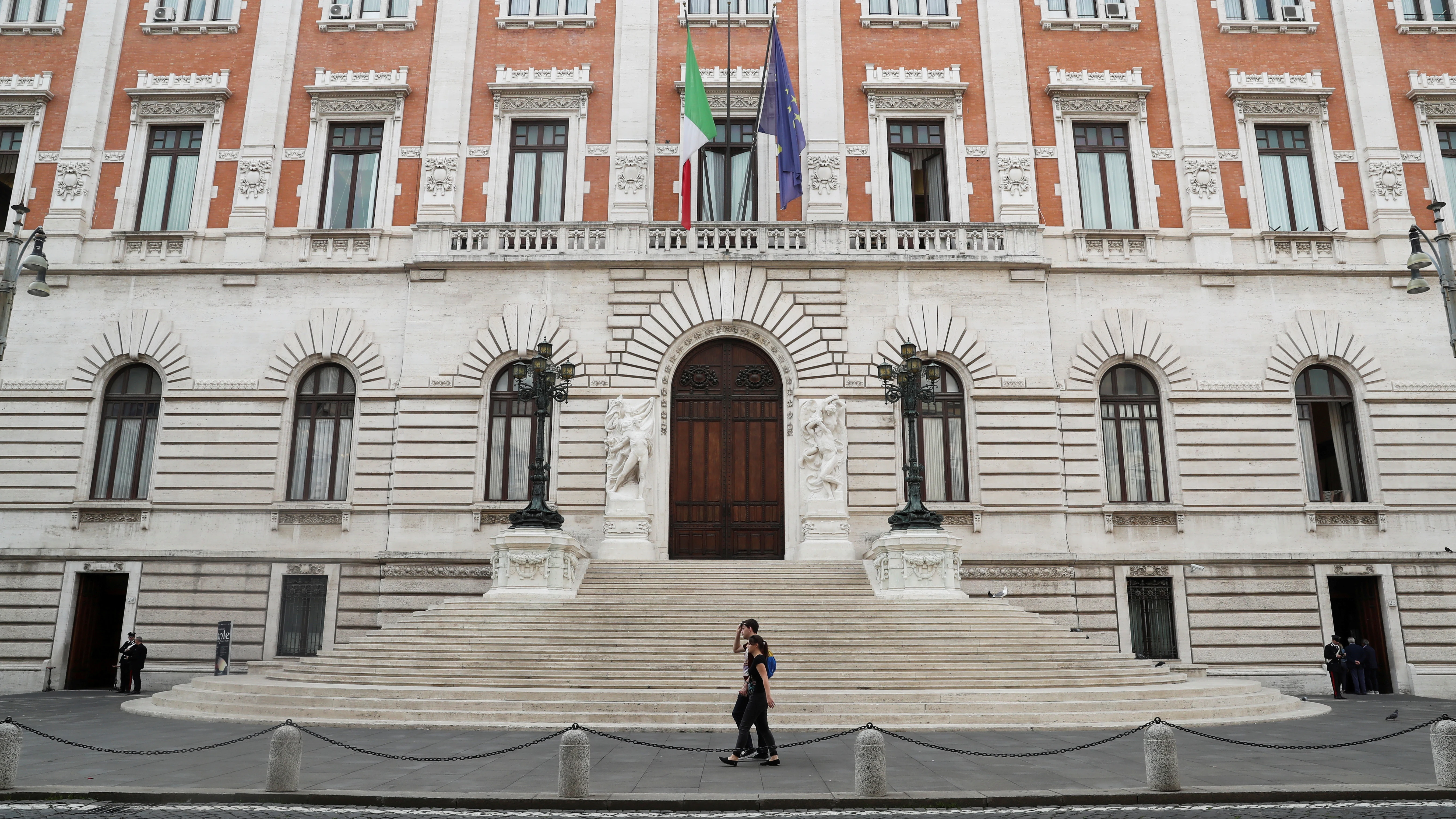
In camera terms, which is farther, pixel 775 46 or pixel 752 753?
pixel 775 46

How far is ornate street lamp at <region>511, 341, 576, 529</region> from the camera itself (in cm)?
1794

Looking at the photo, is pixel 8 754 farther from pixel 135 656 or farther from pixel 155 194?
pixel 155 194

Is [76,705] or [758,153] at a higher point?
[758,153]

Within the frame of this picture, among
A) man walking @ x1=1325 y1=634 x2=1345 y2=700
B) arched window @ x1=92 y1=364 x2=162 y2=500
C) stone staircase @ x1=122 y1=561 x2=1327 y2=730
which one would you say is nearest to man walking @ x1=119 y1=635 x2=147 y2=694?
stone staircase @ x1=122 y1=561 x2=1327 y2=730

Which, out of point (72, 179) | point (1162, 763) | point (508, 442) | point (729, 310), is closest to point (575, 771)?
point (1162, 763)

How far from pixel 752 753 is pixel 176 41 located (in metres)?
24.0

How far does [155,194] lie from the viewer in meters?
23.6

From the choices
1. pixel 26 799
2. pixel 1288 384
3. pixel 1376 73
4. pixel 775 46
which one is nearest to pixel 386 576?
pixel 26 799

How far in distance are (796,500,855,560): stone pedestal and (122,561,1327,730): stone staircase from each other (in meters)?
1.99

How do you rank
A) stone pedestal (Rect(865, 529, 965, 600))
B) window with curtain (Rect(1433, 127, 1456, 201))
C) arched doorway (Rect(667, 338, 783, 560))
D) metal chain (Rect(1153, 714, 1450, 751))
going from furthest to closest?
window with curtain (Rect(1433, 127, 1456, 201)), arched doorway (Rect(667, 338, 783, 560)), stone pedestal (Rect(865, 529, 965, 600)), metal chain (Rect(1153, 714, 1450, 751))

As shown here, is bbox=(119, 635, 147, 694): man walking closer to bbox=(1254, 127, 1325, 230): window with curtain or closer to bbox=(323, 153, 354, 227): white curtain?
bbox=(323, 153, 354, 227): white curtain

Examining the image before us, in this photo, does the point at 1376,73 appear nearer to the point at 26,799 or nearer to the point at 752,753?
the point at 752,753

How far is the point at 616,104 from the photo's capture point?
23.5 meters

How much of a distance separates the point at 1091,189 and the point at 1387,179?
702 cm
